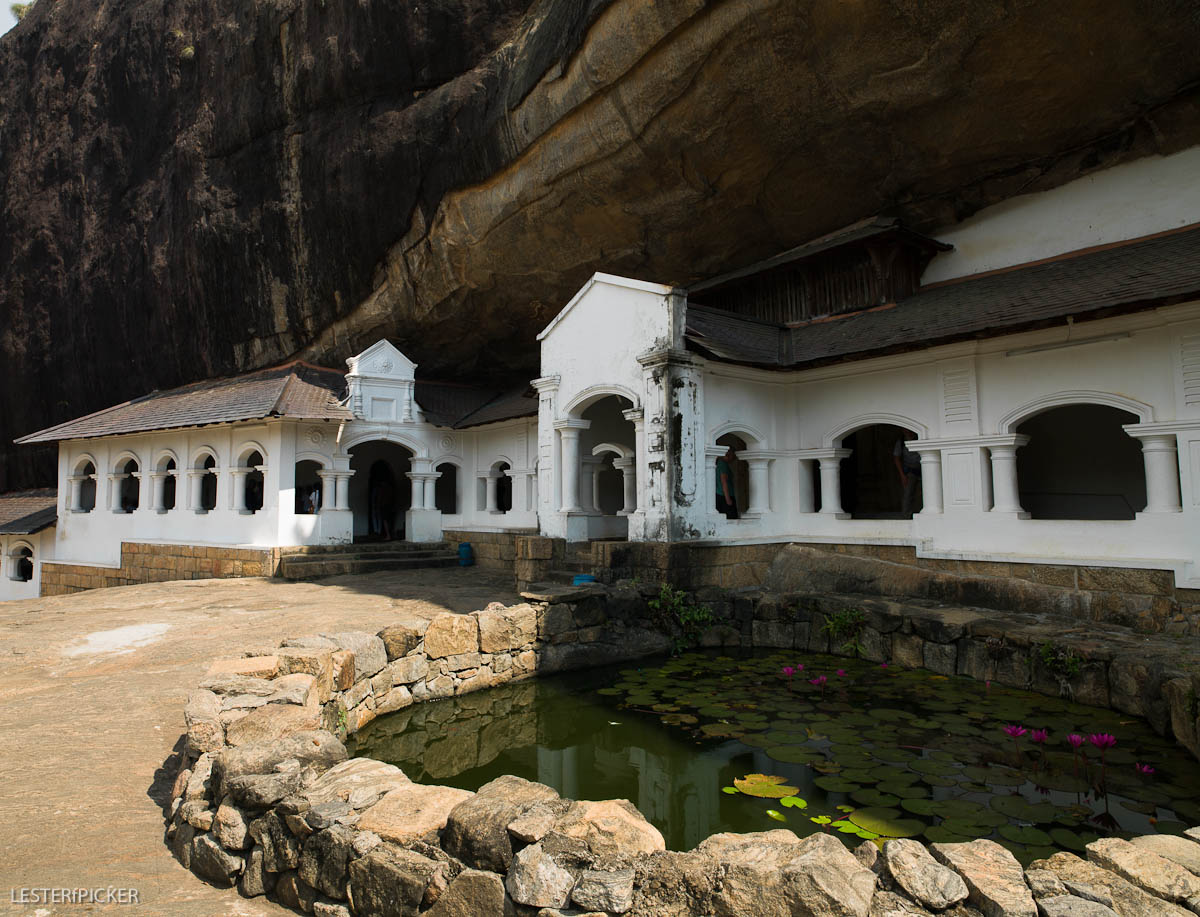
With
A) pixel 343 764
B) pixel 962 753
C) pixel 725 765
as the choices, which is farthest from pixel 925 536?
pixel 343 764

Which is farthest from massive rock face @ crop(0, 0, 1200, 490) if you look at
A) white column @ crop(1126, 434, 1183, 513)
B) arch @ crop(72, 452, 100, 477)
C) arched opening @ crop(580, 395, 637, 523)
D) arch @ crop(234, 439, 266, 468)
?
white column @ crop(1126, 434, 1183, 513)

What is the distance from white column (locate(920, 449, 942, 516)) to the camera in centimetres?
1013

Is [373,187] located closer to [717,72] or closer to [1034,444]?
[717,72]

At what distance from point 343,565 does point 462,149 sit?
28.2 ft

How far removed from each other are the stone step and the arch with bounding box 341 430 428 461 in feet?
9.59

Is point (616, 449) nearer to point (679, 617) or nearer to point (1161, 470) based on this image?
point (679, 617)

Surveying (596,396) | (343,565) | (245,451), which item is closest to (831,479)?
(596,396)

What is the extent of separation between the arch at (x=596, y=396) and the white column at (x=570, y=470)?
0.33 m

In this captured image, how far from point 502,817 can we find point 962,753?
396cm

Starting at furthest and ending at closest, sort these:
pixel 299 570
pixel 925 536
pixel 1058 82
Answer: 1. pixel 299 570
2. pixel 925 536
3. pixel 1058 82

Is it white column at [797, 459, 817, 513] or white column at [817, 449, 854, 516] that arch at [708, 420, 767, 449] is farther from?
white column at [817, 449, 854, 516]

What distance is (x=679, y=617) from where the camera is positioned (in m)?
9.30

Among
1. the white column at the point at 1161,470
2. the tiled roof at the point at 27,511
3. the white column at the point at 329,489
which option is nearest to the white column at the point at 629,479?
the white column at the point at 329,489

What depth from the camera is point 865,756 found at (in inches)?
213
